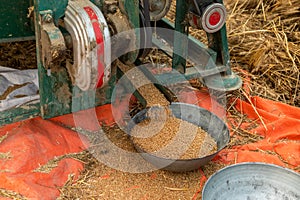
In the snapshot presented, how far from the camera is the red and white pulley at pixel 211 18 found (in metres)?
2.95

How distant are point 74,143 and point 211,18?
1060mm

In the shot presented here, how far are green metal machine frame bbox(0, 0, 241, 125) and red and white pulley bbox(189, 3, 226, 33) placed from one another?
0.07 m

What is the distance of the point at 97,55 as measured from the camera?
7.67 ft

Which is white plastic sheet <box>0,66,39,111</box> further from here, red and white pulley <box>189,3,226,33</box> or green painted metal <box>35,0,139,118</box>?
red and white pulley <box>189,3,226,33</box>

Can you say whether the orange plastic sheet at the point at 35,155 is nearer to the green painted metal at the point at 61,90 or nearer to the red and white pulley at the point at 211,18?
the green painted metal at the point at 61,90

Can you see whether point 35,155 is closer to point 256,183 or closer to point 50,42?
point 50,42

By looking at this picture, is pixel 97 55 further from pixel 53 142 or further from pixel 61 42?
pixel 53 142

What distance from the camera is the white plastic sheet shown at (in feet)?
9.72

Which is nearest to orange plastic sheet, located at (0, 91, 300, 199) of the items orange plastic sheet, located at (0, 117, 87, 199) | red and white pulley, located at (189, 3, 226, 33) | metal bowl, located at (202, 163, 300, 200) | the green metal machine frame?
orange plastic sheet, located at (0, 117, 87, 199)

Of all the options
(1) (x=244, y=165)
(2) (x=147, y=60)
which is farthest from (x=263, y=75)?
(1) (x=244, y=165)

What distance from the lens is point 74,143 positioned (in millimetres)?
2914

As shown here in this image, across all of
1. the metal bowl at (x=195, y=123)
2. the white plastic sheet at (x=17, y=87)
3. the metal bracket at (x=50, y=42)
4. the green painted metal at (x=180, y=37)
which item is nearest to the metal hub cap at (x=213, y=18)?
the green painted metal at (x=180, y=37)

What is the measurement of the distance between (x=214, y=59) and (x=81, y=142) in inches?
40.2

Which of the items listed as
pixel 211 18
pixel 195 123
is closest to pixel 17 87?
pixel 195 123
